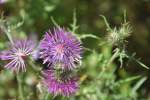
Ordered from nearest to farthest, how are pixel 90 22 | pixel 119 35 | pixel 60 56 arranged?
pixel 60 56 < pixel 119 35 < pixel 90 22

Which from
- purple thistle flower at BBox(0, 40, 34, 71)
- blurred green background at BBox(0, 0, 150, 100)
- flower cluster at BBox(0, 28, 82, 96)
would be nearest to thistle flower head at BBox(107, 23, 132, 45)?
flower cluster at BBox(0, 28, 82, 96)

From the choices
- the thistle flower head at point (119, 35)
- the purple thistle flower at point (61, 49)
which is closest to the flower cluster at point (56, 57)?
the purple thistle flower at point (61, 49)

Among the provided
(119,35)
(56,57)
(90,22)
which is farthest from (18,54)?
(90,22)

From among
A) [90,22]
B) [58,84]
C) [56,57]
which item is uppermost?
[90,22]

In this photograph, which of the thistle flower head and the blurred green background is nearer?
the thistle flower head

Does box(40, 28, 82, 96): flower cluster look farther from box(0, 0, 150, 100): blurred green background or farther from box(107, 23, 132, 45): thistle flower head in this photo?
box(0, 0, 150, 100): blurred green background

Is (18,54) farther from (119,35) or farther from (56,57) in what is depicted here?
(119,35)
